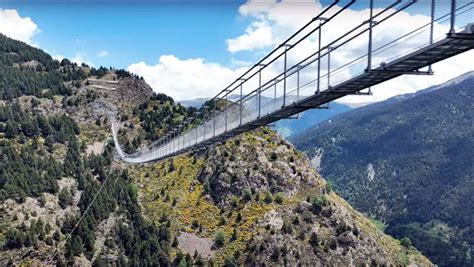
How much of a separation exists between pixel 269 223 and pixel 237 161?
→ 17.2 m

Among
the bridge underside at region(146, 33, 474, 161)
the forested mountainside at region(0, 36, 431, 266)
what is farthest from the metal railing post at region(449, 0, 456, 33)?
the forested mountainside at region(0, 36, 431, 266)

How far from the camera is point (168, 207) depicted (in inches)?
4424

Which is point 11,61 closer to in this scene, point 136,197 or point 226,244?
point 136,197

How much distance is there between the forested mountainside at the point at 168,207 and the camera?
3883 inches

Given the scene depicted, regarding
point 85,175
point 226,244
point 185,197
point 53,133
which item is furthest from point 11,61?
point 226,244

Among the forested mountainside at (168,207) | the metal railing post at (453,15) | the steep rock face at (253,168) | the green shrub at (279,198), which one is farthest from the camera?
the steep rock face at (253,168)

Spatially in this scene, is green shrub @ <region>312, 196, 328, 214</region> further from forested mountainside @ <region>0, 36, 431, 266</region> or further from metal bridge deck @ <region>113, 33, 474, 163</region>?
metal bridge deck @ <region>113, 33, 474, 163</region>

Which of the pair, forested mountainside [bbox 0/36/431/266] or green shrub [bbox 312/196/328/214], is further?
green shrub [bbox 312/196/328/214]

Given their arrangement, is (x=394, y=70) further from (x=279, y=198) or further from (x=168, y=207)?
(x=168, y=207)

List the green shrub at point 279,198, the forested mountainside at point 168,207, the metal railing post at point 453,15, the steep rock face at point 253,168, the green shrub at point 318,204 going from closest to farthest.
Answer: the metal railing post at point 453,15, the forested mountainside at point 168,207, the green shrub at point 318,204, the green shrub at point 279,198, the steep rock face at point 253,168

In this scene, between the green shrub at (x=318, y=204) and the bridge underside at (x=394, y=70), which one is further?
the green shrub at (x=318, y=204)

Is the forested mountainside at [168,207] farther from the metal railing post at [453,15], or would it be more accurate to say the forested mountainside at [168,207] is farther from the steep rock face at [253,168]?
the metal railing post at [453,15]

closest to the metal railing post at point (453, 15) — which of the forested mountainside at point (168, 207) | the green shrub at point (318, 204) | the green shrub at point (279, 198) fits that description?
the forested mountainside at point (168, 207)

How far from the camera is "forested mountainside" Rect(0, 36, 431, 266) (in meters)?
98.6
